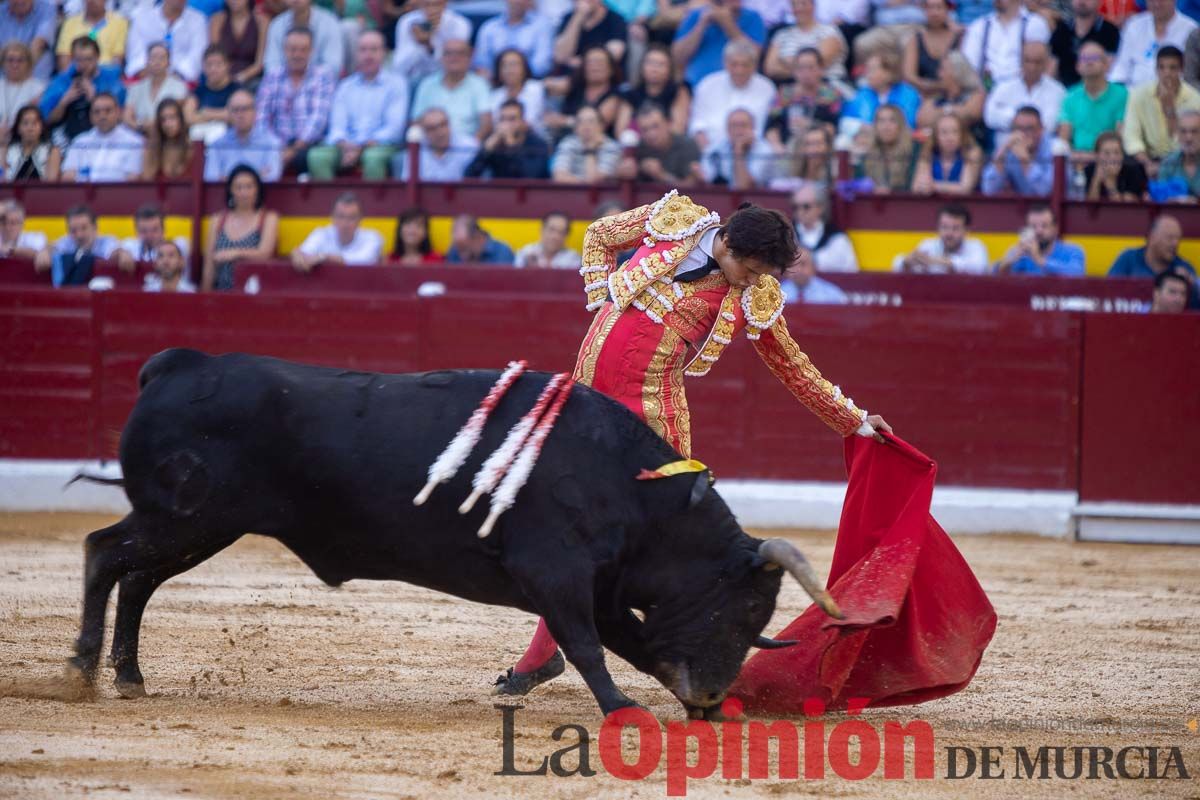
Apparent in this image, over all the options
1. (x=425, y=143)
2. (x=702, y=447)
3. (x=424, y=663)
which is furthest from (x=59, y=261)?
(x=424, y=663)

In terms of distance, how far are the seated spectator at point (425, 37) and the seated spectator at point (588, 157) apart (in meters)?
1.32

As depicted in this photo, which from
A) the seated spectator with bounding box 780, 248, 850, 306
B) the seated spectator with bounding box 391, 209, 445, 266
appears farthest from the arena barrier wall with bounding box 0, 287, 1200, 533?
the seated spectator with bounding box 391, 209, 445, 266

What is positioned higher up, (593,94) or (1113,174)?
(593,94)

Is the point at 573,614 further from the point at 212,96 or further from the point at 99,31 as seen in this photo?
the point at 99,31

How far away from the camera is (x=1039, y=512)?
7258 mm

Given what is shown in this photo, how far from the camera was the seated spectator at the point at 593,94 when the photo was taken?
8.38 m

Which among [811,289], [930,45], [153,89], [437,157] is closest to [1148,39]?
[930,45]

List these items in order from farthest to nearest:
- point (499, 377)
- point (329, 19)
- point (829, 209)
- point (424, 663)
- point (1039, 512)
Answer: point (329, 19) < point (829, 209) < point (1039, 512) < point (424, 663) < point (499, 377)

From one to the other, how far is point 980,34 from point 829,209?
1525mm

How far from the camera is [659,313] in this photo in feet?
12.2

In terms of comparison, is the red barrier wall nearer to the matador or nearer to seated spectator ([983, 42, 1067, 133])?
seated spectator ([983, 42, 1067, 133])

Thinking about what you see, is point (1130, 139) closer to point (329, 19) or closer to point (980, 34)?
point (980, 34)

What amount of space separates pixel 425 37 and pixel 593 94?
124 centimetres

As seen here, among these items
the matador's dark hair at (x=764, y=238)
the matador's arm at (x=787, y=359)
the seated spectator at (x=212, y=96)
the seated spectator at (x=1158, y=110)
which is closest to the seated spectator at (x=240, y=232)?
the seated spectator at (x=212, y=96)
